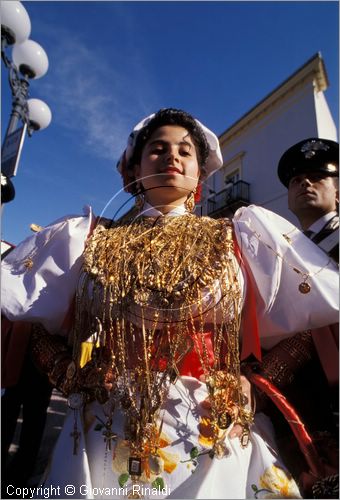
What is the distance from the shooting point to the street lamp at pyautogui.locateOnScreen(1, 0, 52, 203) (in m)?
3.30

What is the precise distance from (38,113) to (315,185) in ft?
12.9

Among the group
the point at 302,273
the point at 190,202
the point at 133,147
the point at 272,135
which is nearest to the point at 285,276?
the point at 302,273

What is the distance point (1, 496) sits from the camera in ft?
3.68

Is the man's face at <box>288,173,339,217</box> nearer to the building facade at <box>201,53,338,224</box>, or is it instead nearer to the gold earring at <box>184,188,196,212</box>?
the gold earring at <box>184,188,196,212</box>

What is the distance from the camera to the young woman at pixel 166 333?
3.14 ft

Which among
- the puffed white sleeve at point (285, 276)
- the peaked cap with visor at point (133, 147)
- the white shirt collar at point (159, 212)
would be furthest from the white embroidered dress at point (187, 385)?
the peaked cap with visor at point (133, 147)

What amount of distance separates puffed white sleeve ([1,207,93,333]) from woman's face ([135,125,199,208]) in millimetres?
368

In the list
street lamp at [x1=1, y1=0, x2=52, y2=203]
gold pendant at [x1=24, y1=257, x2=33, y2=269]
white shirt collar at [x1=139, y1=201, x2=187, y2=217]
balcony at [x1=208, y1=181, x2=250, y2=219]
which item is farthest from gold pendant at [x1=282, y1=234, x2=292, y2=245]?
balcony at [x1=208, y1=181, x2=250, y2=219]

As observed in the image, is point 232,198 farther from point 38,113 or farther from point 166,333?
point 166,333

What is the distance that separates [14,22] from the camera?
3.41 m

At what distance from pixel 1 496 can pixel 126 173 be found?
151cm

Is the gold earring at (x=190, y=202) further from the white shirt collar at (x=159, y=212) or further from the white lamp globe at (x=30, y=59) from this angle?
the white lamp globe at (x=30, y=59)

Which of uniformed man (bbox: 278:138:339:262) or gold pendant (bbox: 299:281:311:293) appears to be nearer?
gold pendant (bbox: 299:281:311:293)

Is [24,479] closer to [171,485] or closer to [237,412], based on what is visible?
[171,485]
